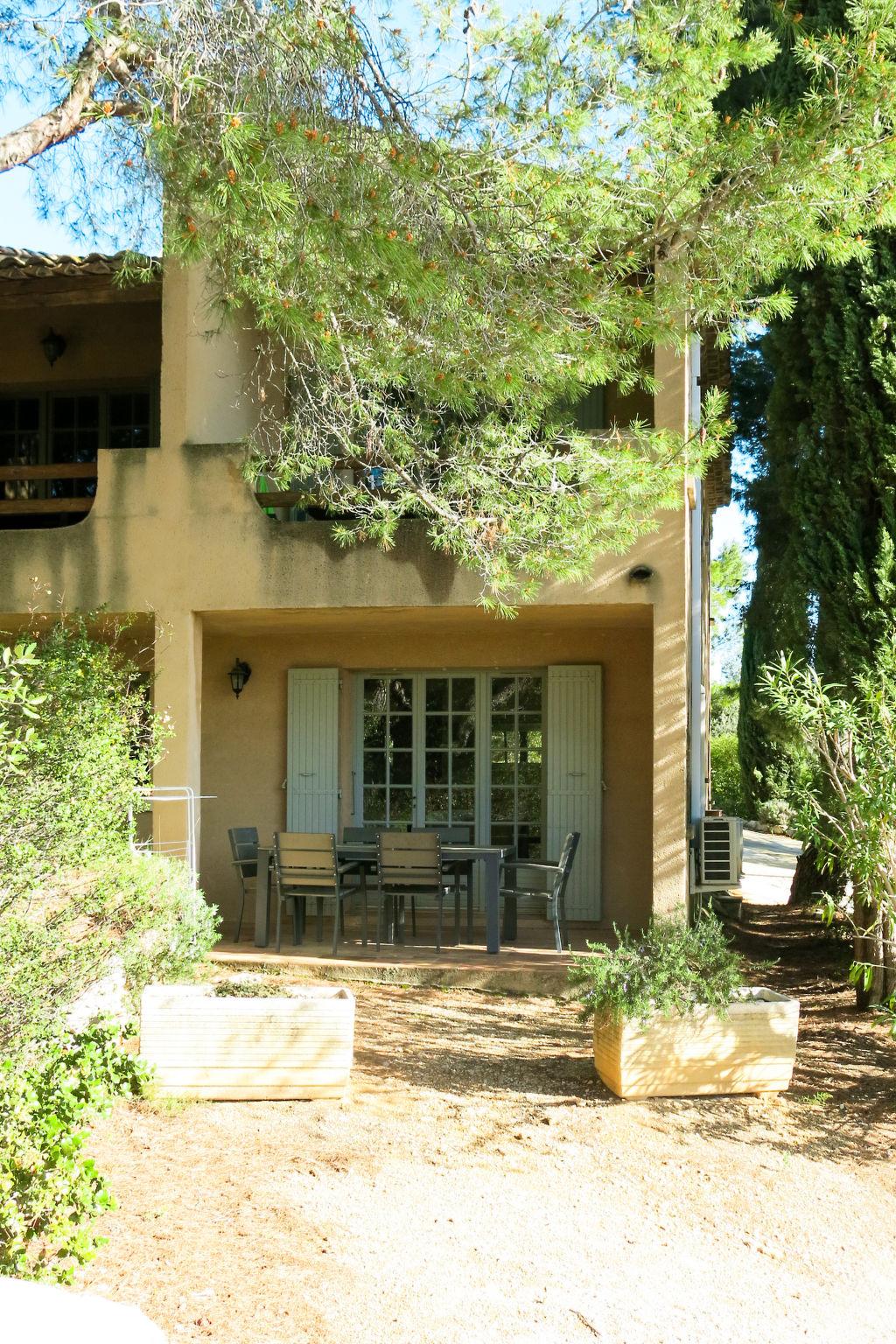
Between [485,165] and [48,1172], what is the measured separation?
4.62 m

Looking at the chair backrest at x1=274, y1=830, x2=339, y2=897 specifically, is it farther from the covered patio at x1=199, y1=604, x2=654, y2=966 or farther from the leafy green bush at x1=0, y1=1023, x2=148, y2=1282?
the leafy green bush at x1=0, y1=1023, x2=148, y2=1282

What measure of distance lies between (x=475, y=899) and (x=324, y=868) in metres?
2.38

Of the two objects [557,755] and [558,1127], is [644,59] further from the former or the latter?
[557,755]

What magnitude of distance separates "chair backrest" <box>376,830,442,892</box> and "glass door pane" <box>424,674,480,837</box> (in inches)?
88.9

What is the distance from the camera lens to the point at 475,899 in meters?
10.2

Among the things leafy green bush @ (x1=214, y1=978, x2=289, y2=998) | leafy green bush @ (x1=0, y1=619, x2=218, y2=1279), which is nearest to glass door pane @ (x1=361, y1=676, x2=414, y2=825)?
leafy green bush @ (x1=0, y1=619, x2=218, y2=1279)

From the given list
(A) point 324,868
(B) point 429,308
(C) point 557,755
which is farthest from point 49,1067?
(C) point 557,755

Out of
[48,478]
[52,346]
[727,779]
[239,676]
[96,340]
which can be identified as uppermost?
[96,340]

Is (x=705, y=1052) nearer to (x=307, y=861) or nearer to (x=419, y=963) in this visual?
(x=419, y=963)

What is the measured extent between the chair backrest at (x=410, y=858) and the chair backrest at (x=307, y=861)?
351mm

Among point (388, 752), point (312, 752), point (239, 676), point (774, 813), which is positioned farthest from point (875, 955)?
point (774, 813)

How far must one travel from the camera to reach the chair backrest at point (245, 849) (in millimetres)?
8930

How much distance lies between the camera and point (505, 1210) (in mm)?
4551

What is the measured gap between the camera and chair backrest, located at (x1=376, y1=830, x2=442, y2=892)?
7.93 metres
